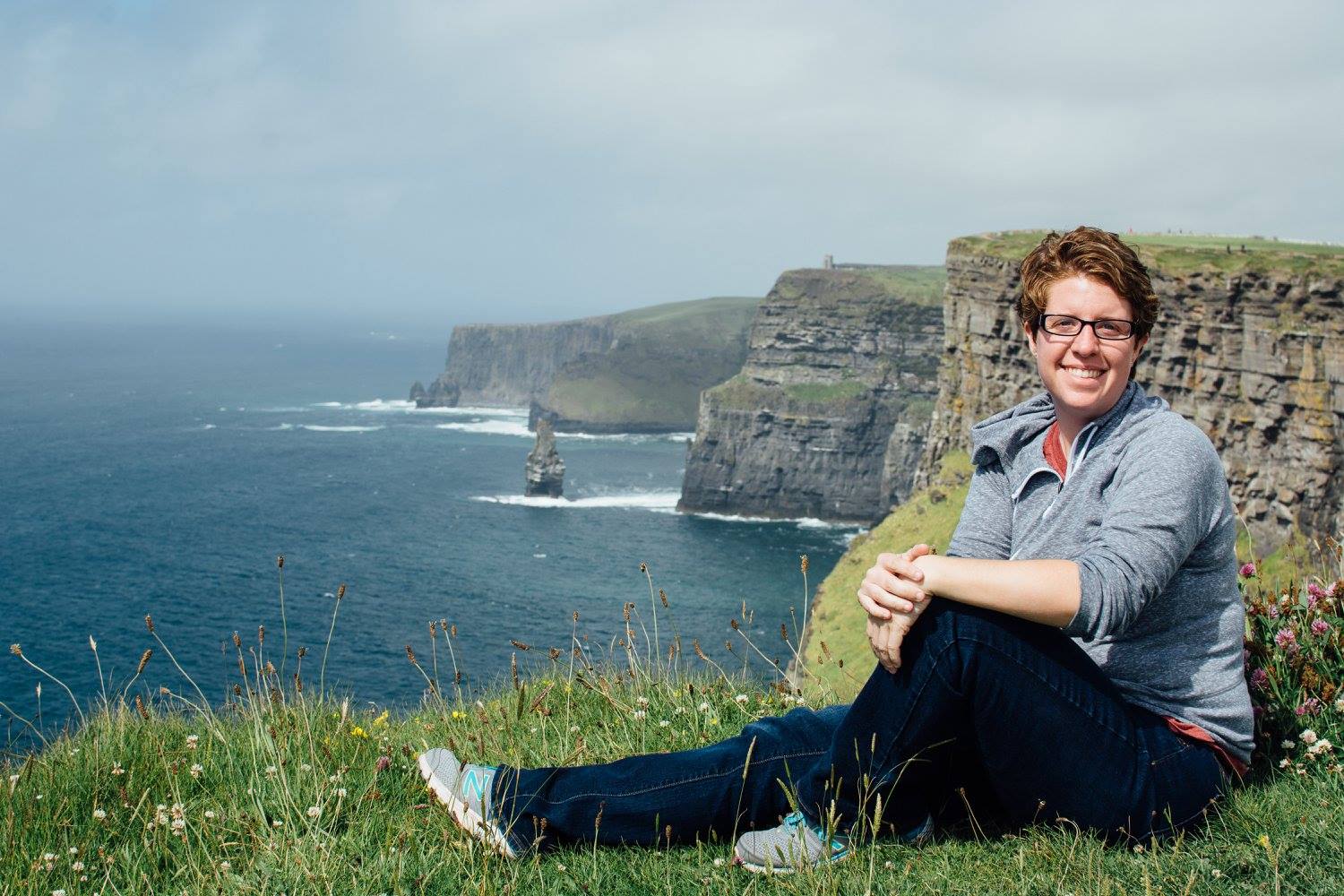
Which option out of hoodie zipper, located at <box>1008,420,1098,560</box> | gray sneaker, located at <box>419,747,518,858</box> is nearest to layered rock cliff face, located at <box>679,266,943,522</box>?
gray sneaker, located at <box>419,747,518,858</box>

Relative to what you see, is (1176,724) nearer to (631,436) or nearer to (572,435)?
(572,435)

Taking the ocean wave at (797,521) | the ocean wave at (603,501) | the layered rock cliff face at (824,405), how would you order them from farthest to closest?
the layered rock cliff face at (824,405) < the ocean wave at (797,521) < the ocean wave at (603,501)

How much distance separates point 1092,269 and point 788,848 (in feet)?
9.08

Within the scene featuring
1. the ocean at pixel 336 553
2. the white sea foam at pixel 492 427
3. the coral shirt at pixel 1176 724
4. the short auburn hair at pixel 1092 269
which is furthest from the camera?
the white sea foam at pixel 492 427

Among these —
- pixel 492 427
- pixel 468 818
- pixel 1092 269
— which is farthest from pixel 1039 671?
pixel 492 427

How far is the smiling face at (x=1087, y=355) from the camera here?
4.86m

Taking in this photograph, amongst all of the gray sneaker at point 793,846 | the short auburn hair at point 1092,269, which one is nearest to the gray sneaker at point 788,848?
the gray sneaker at point 793,846

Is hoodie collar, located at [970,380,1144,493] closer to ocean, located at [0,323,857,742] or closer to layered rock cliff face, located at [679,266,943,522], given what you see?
ocean, located at [0,323,857,742]

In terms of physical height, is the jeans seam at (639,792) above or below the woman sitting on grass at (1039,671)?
below

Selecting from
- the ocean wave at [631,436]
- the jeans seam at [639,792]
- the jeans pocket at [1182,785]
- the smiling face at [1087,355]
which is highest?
the smiling face at [1087,355]

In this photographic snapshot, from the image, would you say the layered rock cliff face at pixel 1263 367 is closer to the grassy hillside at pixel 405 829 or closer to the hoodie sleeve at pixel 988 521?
the grassy hillside at pixel 405 829

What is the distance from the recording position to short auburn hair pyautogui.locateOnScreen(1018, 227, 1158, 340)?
4.85 metres

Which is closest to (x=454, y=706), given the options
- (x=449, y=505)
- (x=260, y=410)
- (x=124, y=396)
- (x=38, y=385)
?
(x=449, y=505)

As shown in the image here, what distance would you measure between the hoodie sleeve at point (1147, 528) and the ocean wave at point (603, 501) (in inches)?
4350
